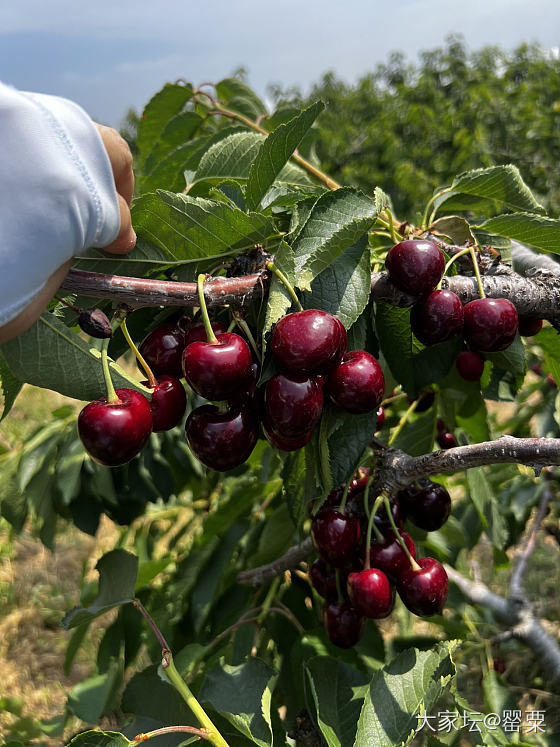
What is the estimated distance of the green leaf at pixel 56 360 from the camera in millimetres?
673

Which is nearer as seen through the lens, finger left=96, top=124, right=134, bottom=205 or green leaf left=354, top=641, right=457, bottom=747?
finger left=96, top=124, right=134, bottom=205

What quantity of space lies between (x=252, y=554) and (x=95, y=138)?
42.8 inches

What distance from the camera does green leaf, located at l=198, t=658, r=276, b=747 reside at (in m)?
0.79

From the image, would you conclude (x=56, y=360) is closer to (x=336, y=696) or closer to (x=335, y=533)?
(x=335, y=533)

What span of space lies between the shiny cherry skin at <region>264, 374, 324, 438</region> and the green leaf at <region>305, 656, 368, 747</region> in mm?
436

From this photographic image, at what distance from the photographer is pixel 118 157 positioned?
64 cm

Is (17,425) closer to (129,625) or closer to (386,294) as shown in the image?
(129,625)

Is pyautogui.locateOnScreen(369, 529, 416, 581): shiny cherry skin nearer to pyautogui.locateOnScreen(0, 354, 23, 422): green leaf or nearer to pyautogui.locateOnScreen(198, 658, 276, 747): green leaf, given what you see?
pyautogui.locateOnScreen(198, 658, 276, 747): green leaf

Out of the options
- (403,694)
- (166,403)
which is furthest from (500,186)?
(403,694)

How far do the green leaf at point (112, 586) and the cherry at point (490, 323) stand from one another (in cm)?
60

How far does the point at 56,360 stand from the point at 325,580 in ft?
1.80

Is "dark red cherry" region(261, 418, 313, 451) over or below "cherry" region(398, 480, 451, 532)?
over

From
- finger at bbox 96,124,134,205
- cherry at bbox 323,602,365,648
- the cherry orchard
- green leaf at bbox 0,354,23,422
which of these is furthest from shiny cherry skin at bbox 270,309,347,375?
cherry at bbox 323,602,365,648

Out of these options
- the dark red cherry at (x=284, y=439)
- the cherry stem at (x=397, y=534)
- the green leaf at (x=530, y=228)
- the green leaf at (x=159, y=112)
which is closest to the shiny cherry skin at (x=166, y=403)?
the dark red cherry at (x=284, y=439)
